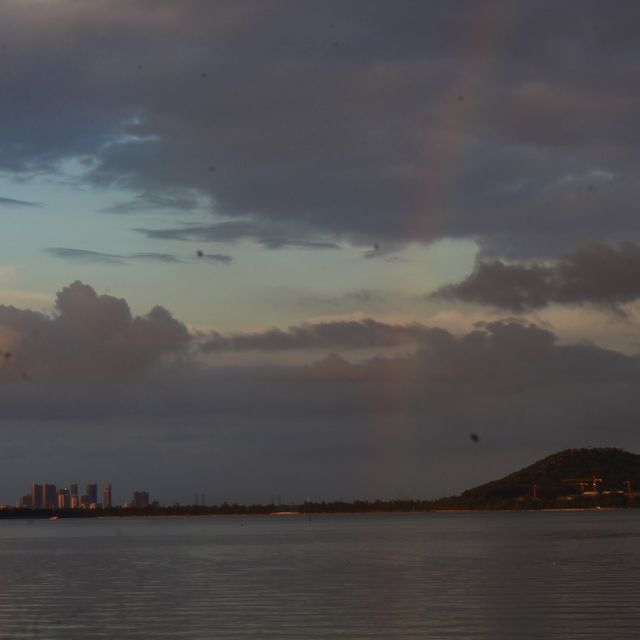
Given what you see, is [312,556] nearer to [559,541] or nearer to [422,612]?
[559,541]

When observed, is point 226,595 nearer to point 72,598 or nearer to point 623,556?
point 72,598

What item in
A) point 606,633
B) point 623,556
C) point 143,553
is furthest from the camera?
point 143,553

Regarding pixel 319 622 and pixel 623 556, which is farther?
pixel 623 556

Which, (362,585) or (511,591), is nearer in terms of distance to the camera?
(511,591)

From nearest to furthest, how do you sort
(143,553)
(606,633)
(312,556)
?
(606,633)
(312,556)
(143,553)

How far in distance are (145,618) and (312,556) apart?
58523mm

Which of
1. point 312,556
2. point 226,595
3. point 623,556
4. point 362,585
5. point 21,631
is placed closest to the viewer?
point 21,631

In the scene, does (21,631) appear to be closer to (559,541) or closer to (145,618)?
(145,618)

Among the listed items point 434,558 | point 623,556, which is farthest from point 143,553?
point 623,556

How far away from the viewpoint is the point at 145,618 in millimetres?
57250

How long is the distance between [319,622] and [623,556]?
173 feet

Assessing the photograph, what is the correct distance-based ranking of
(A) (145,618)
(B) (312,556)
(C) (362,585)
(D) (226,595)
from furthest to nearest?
(B) (312,556)
(C) (362,585)
(D) (226,595)
(A) (145,618)

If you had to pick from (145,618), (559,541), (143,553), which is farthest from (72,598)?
(559,541)

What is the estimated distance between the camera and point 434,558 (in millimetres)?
105438
